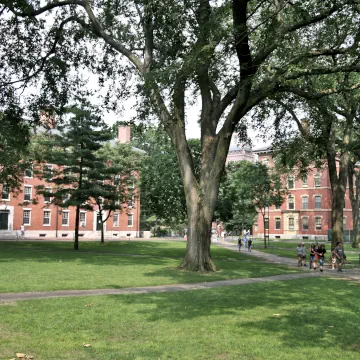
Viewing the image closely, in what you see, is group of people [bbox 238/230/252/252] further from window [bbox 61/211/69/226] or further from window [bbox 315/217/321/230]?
window [bbox 315/217/321/230]

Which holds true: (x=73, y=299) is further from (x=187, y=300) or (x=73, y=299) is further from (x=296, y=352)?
(x=296, y=352)

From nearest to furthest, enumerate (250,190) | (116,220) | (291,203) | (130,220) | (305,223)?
(250,190) < (116,220) < (130,220) < (305,223) < (291,203)

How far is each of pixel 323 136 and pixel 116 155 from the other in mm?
24897

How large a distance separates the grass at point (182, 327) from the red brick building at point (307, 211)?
5922cm

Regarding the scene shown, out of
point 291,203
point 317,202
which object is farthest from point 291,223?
point 317,202

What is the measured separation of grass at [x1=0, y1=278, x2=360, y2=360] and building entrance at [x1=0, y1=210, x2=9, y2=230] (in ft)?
149

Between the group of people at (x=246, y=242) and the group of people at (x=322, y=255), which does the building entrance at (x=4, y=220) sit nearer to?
the group of people at (x=246, y=242)

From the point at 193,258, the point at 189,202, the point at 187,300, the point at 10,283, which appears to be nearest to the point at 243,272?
the point at 193,258

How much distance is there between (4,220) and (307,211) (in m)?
44.6

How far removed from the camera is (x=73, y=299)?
10.2 metres

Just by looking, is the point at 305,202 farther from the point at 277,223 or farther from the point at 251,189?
the point at 251,189

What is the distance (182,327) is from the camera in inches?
297

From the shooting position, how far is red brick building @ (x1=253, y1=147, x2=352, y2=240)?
68500 mm

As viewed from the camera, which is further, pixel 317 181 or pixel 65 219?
pixel 317 181
